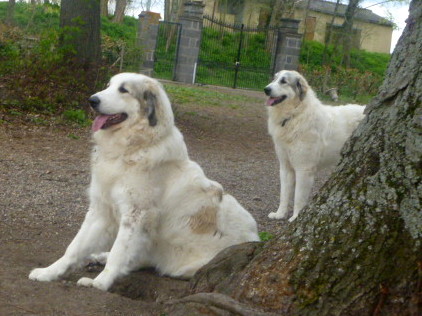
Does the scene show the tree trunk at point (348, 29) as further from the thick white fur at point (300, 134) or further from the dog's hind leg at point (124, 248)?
the dog's hind leg at point (124, 248)

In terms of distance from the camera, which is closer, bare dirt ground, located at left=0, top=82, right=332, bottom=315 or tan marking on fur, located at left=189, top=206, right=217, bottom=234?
bare dirt ground, located at left=0, top=82, right=332, bottom=315

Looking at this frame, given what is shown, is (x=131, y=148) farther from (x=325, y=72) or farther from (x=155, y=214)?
(x=325, y=72)

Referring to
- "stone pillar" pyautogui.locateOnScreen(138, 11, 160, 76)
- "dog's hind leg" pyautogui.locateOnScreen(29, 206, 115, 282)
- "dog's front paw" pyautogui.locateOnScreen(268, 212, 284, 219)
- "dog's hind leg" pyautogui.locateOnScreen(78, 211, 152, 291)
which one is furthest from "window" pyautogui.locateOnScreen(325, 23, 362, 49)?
"dog's hind leg" pyautogui.locateOnScreen(78, 211, 152, 291)

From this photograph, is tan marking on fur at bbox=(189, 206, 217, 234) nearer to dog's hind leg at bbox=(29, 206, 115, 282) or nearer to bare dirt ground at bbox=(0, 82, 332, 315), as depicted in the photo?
bare dirt ground at bbox=(0, 82, 332, 315)

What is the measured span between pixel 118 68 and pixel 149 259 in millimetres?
9619

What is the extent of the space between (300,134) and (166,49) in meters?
20.9

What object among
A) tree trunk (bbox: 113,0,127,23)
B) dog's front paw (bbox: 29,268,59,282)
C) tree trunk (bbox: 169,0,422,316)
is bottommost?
dog's front paw (bbox: 29,268,59,282)

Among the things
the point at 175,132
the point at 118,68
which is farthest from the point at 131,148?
the point at 118,68

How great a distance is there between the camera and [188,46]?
1109 inches

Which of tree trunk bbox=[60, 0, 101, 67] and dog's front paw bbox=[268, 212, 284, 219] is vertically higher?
tree trunk bbox=[60, 0, 101, 67]

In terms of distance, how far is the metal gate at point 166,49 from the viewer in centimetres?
2843

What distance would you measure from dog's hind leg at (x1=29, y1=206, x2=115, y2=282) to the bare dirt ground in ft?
0.47

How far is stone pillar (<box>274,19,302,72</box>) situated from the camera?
28.7 m

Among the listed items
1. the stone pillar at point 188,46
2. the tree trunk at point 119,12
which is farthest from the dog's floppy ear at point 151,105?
the tree trunk at point 119,12
